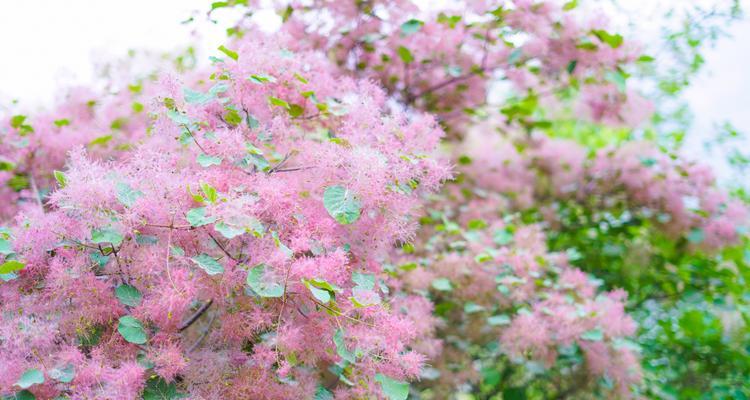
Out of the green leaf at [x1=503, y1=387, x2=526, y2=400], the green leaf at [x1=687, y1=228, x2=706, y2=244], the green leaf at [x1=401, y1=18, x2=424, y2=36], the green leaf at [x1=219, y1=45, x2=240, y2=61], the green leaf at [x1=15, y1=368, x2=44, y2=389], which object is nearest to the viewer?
the green leaf at [x1=15, y1=368, x2=44, y2=389]

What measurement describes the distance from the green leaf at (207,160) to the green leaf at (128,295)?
0.35 metres

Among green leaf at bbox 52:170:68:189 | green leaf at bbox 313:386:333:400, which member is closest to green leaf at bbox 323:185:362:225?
green leaf at bbox 313:386:333:400

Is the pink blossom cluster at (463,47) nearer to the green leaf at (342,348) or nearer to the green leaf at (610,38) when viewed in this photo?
the green leaf at (610,38)

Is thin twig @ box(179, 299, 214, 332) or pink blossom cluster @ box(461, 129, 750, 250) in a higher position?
thin twig @ box(179, 299, 214, 332)

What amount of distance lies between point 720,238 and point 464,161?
57.9 inches

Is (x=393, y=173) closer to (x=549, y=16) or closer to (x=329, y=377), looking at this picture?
(x=329, y=377)

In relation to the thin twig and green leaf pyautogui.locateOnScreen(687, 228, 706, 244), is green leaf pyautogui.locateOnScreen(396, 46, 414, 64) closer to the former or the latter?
the thin twig

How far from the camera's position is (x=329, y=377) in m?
1.98

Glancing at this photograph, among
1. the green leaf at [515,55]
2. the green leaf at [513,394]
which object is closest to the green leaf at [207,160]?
the green leaf at [515,55]

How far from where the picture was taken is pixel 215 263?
1.43 meters

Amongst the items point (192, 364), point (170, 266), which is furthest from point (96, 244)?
point (192, 364)

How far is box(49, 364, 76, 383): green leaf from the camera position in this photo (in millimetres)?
1349

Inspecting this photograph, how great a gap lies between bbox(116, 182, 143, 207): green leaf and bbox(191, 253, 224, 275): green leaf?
203 mm

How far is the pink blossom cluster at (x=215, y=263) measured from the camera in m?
1.41
